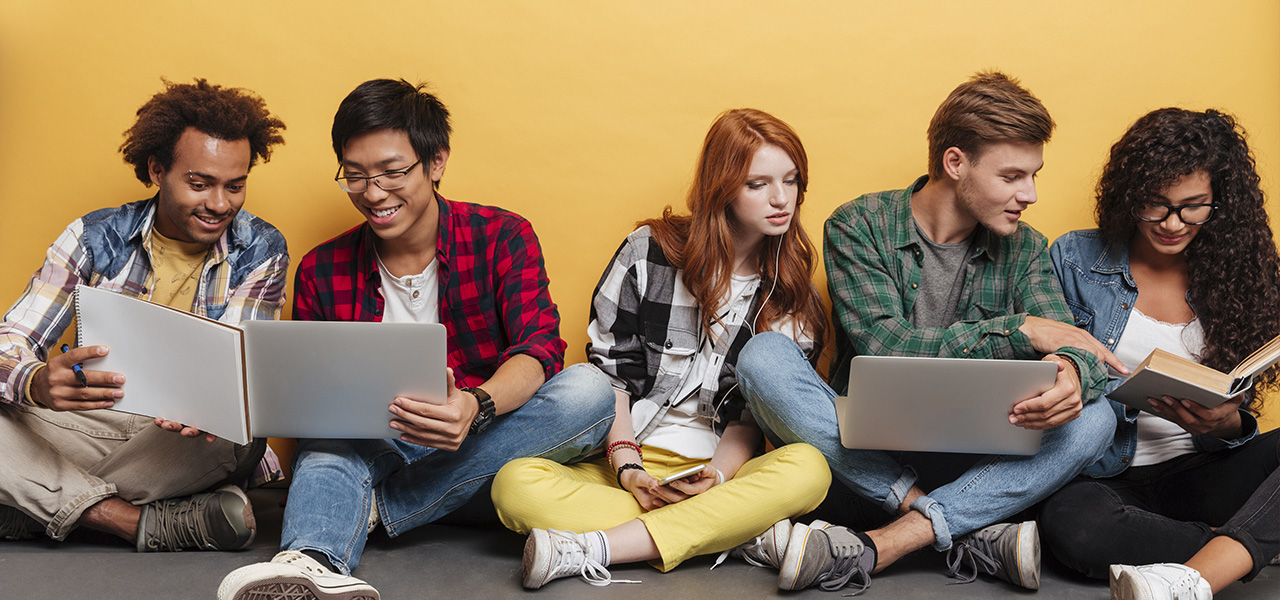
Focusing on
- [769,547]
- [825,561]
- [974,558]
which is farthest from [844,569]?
[974,558]

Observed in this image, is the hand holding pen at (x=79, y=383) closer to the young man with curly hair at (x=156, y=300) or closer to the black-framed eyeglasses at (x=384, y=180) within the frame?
the young man with curly hair at (x=156, y=300)

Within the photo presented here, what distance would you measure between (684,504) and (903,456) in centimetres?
63

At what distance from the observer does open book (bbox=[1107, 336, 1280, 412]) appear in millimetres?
1822

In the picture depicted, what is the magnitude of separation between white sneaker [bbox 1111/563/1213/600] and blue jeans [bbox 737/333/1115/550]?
28 cm

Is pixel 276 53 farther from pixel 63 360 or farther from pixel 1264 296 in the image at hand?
pixel 1264 296

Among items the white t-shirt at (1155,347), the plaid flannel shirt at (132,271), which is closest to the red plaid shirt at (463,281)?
the plaid flannel shirt at (132,271)

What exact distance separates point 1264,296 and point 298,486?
2.35 m

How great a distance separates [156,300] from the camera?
7.68ft

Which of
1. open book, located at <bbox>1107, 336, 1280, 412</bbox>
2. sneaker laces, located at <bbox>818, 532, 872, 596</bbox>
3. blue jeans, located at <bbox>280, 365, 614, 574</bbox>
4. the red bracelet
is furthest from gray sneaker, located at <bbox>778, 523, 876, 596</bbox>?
open book, located at <bbox>1107, 336, 1280, 412</bbox>

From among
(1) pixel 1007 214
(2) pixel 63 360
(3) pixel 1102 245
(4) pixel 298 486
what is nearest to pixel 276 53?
(2) pixel 63 360

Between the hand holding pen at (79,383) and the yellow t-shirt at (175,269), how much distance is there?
473 millimetres

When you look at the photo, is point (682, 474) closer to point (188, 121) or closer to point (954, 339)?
point (954, 339)

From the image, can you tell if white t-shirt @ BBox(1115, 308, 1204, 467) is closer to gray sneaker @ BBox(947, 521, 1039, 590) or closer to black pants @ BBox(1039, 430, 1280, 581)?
black pants @ BBox(1039, 430, 1280, 581)

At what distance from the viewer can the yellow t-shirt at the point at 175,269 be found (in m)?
2.34
